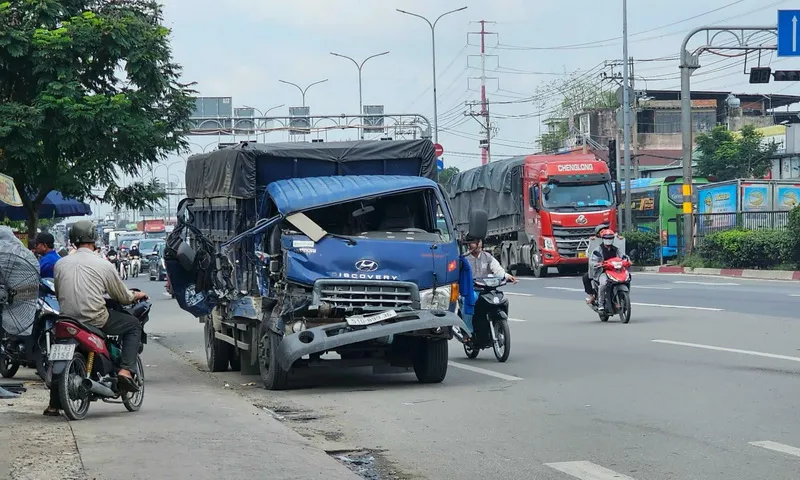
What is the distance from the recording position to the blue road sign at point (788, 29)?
29484 millimetres

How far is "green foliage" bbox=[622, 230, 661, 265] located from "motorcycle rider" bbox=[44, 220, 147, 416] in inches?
1384

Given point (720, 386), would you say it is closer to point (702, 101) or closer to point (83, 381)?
point (83, 381)

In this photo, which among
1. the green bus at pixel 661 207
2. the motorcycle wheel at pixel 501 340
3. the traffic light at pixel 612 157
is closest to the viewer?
the motorcycle wheel at pixel 501 340

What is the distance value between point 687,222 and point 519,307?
600 inches

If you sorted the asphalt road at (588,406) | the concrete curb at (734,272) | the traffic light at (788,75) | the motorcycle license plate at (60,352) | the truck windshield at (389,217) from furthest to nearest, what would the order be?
the concrete curb at (734,272)
the traffic light at (788,75)
the truck windshield at (389,217)
the motorcycle license plate at (60,352)
the asphalt road at (588,406)

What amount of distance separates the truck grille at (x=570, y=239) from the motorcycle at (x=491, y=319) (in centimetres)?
2406

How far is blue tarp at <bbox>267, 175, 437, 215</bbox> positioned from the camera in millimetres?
12875

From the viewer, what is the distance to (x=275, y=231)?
1304 cm

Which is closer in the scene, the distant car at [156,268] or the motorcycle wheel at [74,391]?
the motorcycle wheel at [74,391]

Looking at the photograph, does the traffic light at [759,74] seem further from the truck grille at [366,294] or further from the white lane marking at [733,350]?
the truck grille at [366,294]

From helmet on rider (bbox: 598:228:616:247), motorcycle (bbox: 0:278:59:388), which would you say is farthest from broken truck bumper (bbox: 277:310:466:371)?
helmet on rider (bbox: 598:228:616:247)

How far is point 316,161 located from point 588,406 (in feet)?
16.4

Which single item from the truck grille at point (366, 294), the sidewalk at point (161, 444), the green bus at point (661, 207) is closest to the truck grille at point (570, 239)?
the green bus at point (661, 207)

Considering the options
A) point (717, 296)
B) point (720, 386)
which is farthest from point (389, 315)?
point (717, 296)
